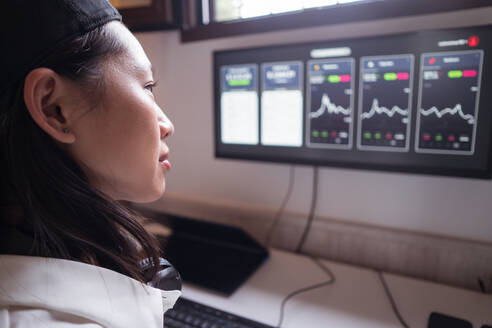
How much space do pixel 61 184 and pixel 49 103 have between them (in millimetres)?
109

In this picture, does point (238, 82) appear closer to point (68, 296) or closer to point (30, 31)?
point (30, 31)

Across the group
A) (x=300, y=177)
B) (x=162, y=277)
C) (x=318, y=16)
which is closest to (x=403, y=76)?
(x=318, y=16)

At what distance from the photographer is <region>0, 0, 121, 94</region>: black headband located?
1.31 feet

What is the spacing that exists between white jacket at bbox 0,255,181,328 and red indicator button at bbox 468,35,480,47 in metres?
0.76

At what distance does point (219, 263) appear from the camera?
2.86ft

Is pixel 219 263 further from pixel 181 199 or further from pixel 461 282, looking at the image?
pixel 461 282

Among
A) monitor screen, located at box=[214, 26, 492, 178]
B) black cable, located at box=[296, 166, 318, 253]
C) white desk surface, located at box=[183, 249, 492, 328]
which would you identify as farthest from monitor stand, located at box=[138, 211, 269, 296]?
monitor screen, located at box=[214, 26, 492, 178]

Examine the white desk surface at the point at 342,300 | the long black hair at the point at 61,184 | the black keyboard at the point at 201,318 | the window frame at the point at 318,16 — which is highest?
the window frame at the point at 318,16

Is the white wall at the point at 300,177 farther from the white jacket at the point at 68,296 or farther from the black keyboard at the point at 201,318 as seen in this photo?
the white jacket at the point at 68,296

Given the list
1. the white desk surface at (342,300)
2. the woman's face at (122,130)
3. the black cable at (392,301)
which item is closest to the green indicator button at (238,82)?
the woman's face at (122,130)

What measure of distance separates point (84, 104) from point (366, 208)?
29.7 inches

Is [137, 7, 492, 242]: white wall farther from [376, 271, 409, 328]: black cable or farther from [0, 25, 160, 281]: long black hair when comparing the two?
[0, 25, 160, 281]: long black hair

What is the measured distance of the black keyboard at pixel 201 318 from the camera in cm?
62

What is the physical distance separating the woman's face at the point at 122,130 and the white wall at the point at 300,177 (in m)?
0.55
